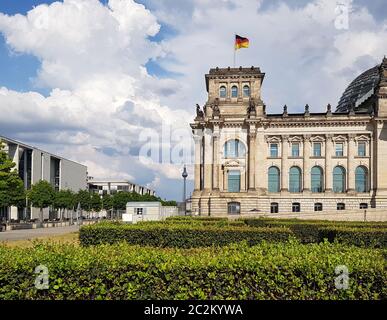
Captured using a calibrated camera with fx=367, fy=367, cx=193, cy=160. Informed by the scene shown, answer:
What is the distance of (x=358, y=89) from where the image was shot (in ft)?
276

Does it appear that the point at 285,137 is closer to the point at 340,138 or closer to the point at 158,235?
the point at 340,138

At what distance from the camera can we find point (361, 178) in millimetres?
64062

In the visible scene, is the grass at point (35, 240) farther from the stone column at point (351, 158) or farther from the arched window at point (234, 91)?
the stone column at point (351, 158)

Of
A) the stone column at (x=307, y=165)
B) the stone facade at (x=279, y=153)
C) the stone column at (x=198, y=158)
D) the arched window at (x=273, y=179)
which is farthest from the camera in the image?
the stone column at (x=198, y=158)

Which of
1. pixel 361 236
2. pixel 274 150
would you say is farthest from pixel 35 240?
pixel 274 150

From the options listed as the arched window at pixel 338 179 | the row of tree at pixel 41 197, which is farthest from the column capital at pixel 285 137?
the row of tree at pixel 41 197

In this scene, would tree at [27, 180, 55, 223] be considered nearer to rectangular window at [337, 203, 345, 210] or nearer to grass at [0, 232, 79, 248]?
grass at [0, 232, 79, 248]

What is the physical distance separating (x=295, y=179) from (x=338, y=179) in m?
7.36

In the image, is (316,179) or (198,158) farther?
(198,158)

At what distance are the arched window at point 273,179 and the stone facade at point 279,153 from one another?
0.18 m

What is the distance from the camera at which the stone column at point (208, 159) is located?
6525 centimetres

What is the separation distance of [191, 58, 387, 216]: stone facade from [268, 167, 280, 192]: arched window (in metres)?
0.18

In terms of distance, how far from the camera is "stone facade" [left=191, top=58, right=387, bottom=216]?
6259 centimetres
